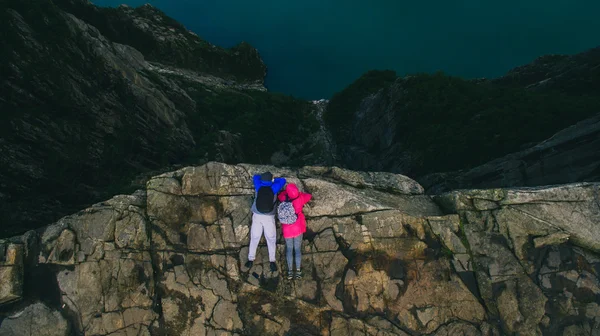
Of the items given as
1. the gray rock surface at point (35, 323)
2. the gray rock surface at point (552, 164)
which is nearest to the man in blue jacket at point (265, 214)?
the gray rock surface at point (35, 323)

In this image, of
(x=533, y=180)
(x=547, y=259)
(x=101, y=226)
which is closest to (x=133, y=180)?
(x=101, y=226)

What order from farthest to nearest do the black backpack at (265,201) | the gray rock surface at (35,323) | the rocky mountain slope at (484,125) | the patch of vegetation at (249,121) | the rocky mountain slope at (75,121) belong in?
the patch of vegetation at (249,121) → the rocky mountain slope at (484,125) → the rocky mountain slope at (75,121) → the black backpack at (265,201) → the gray rock surface at (35,323)

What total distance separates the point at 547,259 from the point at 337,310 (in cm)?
664

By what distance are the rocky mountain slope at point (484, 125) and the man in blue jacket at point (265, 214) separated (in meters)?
15.9

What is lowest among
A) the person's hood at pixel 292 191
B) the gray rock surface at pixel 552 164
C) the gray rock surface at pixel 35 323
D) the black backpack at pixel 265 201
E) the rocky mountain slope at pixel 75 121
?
the gray rock surface at pixel 35 323

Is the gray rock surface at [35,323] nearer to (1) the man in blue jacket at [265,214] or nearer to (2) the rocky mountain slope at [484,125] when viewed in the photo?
(1) the man in blue jacket at [265,214]

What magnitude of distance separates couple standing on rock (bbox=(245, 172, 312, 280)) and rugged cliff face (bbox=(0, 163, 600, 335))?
59 centimetres

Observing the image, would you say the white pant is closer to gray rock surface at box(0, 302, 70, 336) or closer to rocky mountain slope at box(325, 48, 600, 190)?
gray rock surface at box(0, 302, 70, 336)

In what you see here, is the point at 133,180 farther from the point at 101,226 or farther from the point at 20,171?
the point at 101,226

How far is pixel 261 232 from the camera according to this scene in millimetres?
9836

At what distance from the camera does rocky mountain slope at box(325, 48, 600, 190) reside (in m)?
18.0

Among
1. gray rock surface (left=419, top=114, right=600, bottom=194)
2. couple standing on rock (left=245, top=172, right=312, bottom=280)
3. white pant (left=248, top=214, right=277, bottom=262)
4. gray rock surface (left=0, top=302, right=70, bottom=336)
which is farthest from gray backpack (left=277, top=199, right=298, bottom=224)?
gray rock surface (left=419, top=114, right=600, bottom=194)

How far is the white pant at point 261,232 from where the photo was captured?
9.60m

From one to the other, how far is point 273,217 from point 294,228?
0.72 m
